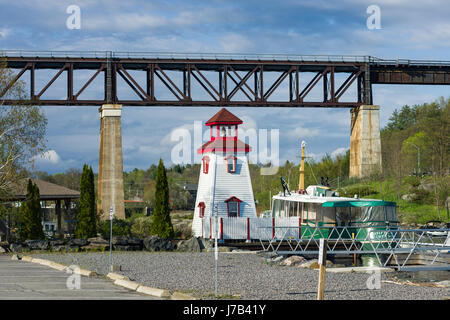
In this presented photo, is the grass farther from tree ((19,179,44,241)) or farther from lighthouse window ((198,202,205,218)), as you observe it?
tree ((19,179,44,241))

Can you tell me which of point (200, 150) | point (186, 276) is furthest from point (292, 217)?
point (186, 276)

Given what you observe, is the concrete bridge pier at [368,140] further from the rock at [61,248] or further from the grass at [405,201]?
the rock at [61,248]

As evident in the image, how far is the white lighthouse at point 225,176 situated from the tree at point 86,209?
22.8 feet

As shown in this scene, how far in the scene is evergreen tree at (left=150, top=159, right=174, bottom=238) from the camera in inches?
1682

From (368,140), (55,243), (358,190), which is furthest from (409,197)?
(55,243)

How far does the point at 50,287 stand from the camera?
1978 cm

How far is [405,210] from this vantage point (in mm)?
67000

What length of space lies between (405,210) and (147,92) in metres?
28.5

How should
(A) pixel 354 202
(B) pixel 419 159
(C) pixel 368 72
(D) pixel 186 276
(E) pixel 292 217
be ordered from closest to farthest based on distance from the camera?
(D) pixel 186 276 → (A) pixel 354 202 → (E) pixel 292 217 → (C) pixel 368 72 → (B) pixel 419 159

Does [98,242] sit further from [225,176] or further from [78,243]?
[225,176]

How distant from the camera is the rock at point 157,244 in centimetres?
3966

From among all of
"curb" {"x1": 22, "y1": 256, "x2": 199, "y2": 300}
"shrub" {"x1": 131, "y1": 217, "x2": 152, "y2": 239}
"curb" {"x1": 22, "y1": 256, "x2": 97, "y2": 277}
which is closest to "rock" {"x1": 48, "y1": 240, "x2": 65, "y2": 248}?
"curb" {"x1": 22, "y1": 256, "x2": 97, "y2": 277}

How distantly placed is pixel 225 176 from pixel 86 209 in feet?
30.2

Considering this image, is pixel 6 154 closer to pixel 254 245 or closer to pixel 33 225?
pixel 33 225
